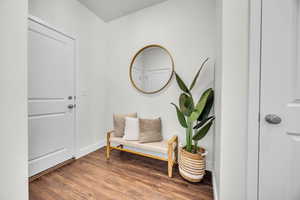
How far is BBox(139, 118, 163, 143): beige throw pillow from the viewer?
1822 mm

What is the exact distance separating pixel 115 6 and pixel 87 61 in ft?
3.56

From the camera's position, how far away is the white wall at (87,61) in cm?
190

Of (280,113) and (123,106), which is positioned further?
(123,106)

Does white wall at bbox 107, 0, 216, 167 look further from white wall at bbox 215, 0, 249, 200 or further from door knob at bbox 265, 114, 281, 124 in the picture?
door knob at bbox 265, 114, 281, 124

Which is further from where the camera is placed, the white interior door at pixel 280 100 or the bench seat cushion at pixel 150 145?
the bench seat cushion at pixel 150 145

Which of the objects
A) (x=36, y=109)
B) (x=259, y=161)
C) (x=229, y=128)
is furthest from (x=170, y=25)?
(x=36, y=109)

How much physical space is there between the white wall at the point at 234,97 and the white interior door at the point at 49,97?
2.13m

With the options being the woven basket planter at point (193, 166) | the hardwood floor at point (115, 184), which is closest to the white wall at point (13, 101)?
the hardwood floor at point (115, 184)

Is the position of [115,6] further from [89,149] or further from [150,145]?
[89,149]

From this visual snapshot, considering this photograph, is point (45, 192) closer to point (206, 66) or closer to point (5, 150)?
point (5, 150)

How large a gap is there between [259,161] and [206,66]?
48.9 inches

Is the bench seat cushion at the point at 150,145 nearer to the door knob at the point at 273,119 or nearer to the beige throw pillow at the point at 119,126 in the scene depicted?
the beige throw pillow at the point at 119,126

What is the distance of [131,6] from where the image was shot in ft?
7.00

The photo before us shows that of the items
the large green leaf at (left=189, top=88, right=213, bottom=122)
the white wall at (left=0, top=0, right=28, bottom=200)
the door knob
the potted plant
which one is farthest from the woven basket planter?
the white wall at (left=0, top=0, right=28, bottom=200)
